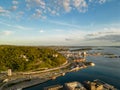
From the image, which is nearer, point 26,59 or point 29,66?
point 29,66

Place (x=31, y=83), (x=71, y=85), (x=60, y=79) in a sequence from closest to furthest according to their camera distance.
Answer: (x=71, y=85), (x=31, y=83), (x=60, y=79)

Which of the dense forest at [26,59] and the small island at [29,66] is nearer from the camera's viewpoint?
the small island at [29,66]

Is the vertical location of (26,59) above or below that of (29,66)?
above

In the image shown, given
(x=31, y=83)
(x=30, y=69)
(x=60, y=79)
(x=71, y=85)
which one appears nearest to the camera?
(x=71, y=85)

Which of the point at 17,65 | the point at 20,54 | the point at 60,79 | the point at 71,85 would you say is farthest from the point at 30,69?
the point at 71,85

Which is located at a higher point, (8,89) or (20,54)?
(20,54)

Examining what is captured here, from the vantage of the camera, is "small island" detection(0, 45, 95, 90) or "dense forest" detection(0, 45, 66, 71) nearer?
"small island" detection(0, 45, 95, 90)

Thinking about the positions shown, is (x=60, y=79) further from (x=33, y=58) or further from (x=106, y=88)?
(x=33, y=58)

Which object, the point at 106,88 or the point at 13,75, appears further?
the point at 13,75
